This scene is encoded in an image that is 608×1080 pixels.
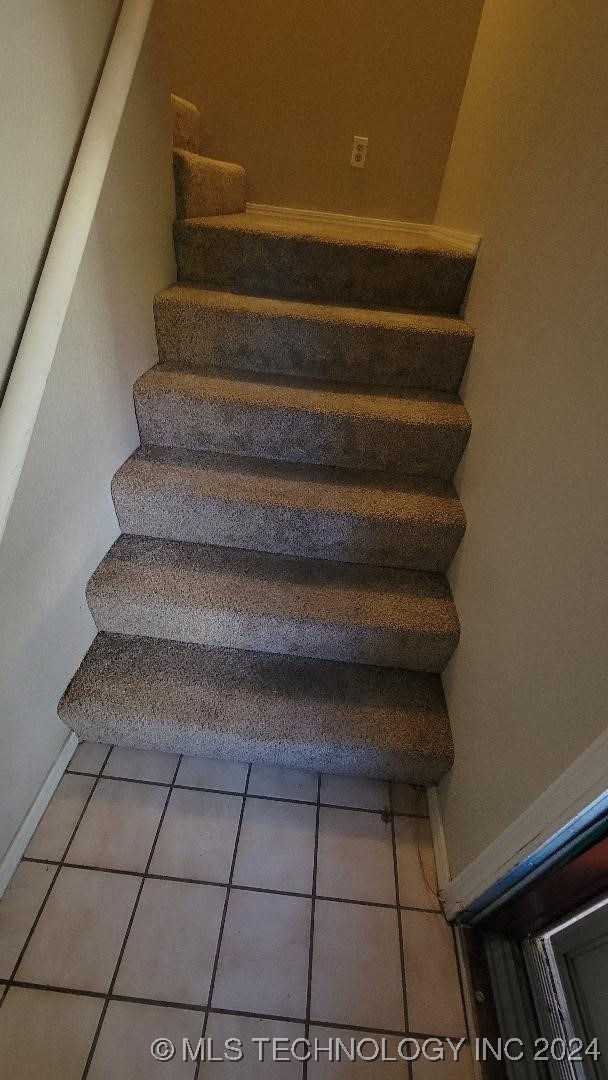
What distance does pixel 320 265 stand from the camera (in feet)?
5.38

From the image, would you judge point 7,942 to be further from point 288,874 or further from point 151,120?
point 151,120

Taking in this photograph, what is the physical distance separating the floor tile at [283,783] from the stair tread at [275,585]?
423mm

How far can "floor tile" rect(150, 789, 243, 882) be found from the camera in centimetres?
112

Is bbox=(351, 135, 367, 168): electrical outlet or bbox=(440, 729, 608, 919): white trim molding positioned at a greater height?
bbox=(351, 135, 367, 168): electrical outlet

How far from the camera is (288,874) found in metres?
1.13

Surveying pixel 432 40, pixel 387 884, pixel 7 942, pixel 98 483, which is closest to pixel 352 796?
pixel 387 884

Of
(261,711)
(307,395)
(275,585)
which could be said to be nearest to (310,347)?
(307,395)

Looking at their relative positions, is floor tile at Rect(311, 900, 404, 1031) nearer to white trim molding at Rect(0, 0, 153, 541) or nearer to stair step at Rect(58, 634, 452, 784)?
stair step at Rect(58, 634, 452, 784)

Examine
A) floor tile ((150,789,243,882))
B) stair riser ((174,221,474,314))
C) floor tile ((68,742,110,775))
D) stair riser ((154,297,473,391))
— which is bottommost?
floor tile ((68,742,110,775))

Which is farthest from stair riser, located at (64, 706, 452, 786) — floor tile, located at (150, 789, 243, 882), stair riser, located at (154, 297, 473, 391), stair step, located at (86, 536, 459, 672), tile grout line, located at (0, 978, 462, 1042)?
stair riser, located at (154, 297, 473, 391)

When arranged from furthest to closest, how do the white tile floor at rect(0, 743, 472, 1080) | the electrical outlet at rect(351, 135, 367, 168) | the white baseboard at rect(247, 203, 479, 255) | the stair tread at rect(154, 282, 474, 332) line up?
1. the white baseboard at rect(247, 203, 479, 255)
2. the electrical outlet at rect(351, 135, 367, 168)
3. the stair tread at rect(154, 282, 474, 332)
4. the white tile floor at rect(0, 743, 472, 1080)

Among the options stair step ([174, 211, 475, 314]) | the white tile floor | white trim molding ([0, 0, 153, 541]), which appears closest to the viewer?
white trim molding ([0, 0, 153, 541])

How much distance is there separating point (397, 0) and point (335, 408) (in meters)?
1.74

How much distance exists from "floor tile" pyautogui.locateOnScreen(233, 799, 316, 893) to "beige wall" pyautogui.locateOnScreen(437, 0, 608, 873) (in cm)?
33
